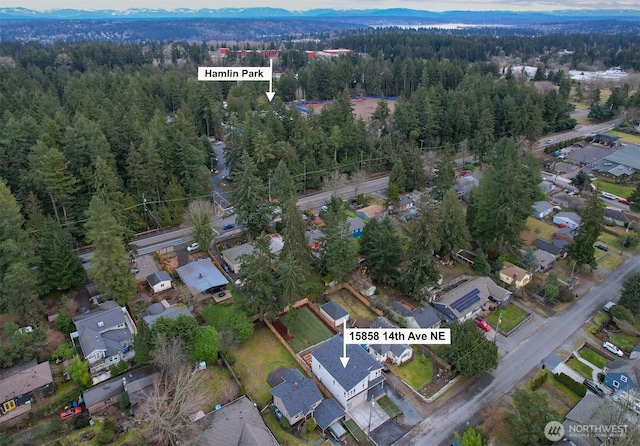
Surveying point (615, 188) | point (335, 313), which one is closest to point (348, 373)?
point (335, 313)

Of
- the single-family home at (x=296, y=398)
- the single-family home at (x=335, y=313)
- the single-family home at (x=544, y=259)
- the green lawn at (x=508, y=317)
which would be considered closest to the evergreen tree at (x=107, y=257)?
the single-family home at (x=296, y=398)

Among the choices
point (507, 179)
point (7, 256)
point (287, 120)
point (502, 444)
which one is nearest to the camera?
point (502, 444)

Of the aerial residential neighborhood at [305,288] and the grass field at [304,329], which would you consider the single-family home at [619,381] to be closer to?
the aerial residential neighborhood at [305,288]

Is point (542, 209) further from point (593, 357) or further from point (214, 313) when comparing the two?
point (214, 313)

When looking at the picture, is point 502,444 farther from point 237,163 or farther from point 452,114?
point 452,114

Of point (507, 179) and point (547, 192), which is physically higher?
point (507, 179)

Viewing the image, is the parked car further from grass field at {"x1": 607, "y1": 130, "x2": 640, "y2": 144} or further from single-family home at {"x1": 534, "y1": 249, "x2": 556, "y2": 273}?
grass field at {"x1": 607, "y1": 130, "x2": 640, "y2": 144}

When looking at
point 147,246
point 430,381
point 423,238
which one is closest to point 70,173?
point 147,246

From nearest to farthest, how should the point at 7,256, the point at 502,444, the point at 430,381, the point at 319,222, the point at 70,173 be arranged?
the point at 502,444, the point at 430,381, the point at 7,256, the point at 70,173, the point at 319,222
